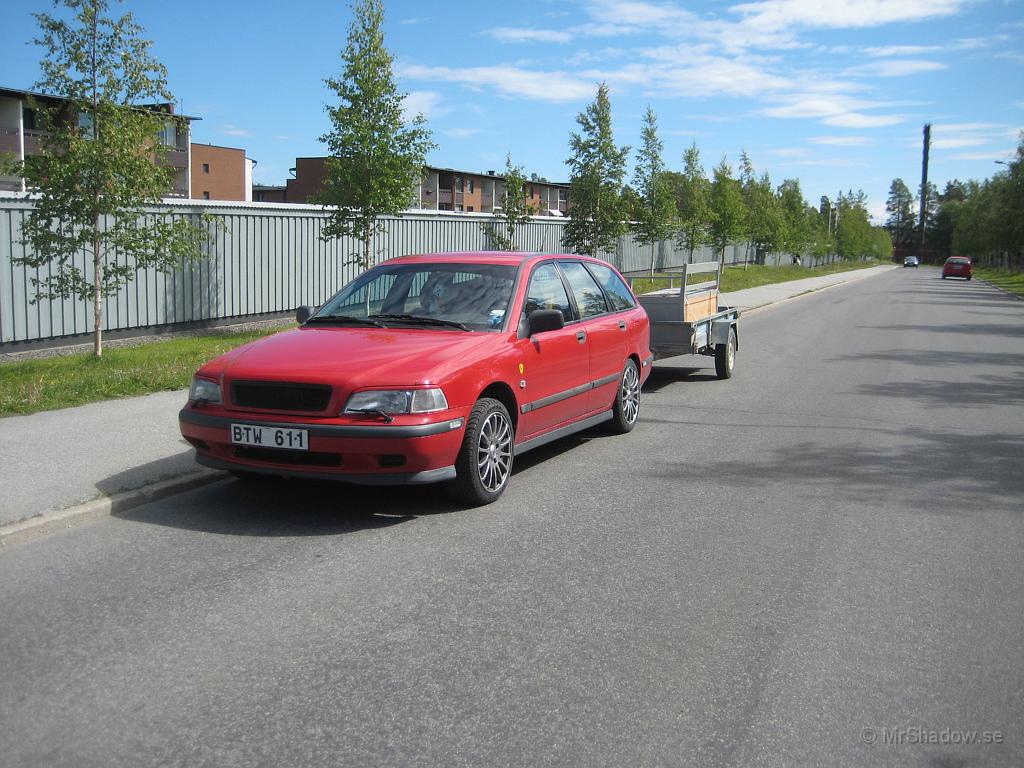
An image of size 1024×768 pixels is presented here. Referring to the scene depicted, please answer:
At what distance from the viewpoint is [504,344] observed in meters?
6.70

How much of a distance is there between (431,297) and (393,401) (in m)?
1.68

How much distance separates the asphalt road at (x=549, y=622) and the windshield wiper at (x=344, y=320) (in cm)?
126

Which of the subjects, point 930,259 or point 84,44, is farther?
point 930,259

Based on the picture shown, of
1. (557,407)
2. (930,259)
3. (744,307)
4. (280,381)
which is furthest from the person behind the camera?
(930,259)

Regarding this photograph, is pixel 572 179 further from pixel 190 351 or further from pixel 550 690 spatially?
pixel 550 690

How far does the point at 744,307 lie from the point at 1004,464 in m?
21.1

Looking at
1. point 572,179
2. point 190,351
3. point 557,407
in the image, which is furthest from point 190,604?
point 572,179

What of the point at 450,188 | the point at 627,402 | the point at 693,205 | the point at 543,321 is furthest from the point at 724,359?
the point at 450,188

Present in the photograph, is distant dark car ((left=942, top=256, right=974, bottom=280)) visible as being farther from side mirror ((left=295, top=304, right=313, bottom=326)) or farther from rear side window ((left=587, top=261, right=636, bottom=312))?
side mirror ((left=295, top=304, right=313, bottom=326))

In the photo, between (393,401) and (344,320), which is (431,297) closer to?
(344,320)

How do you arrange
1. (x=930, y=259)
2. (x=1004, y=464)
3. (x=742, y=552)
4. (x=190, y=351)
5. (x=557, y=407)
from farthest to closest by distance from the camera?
(x=930, y=259) → (x=190, y=351) → (x=1004, y=464) → (x=557, y=407) → (x=742, y=552)

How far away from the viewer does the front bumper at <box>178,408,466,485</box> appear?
18.6 ft

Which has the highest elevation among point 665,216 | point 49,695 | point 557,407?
point 665,216

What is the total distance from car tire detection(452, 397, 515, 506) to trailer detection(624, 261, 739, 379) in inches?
173
